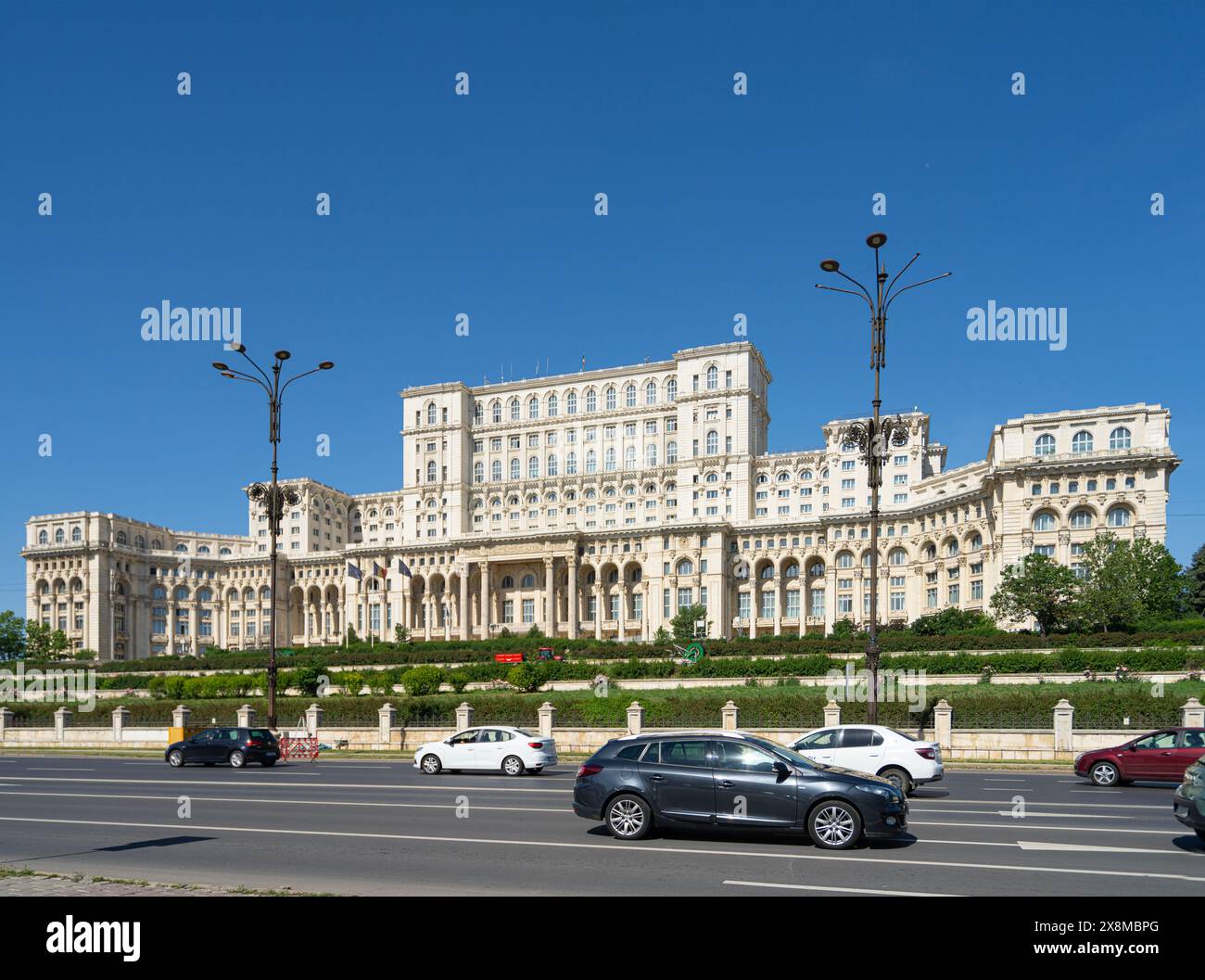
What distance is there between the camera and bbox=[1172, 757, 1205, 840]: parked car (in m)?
12.4

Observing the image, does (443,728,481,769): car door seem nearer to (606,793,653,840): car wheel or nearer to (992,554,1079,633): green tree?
(606,793,653,840): car wheel

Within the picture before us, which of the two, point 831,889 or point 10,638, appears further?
point 10,638

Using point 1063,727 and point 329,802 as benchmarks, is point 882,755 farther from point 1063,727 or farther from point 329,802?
point 1063,727

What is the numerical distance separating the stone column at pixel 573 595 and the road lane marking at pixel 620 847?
3629 inches

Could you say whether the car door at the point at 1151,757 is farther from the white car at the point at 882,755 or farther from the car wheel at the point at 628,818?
the car wheel at the point at 628,818

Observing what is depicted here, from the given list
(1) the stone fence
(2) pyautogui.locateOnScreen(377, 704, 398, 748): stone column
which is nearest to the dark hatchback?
(1) the stone fence

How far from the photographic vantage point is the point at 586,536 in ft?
367

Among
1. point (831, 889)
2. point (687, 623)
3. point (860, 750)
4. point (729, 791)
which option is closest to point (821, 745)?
point (860, 750)

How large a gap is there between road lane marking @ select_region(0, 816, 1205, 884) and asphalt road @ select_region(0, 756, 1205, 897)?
1.7 inches

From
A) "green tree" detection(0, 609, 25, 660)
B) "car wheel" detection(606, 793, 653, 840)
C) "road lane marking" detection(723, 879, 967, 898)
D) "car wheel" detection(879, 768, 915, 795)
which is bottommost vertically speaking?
"green tree" detection(0, 609, 25, 660)

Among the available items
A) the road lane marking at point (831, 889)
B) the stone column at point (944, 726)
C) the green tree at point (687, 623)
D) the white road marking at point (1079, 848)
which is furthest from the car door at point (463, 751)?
the green tree at point (687, 623)

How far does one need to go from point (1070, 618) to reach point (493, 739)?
5525 centimetres

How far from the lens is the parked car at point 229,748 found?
94.6ft

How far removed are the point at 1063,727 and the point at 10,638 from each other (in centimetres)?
11569
